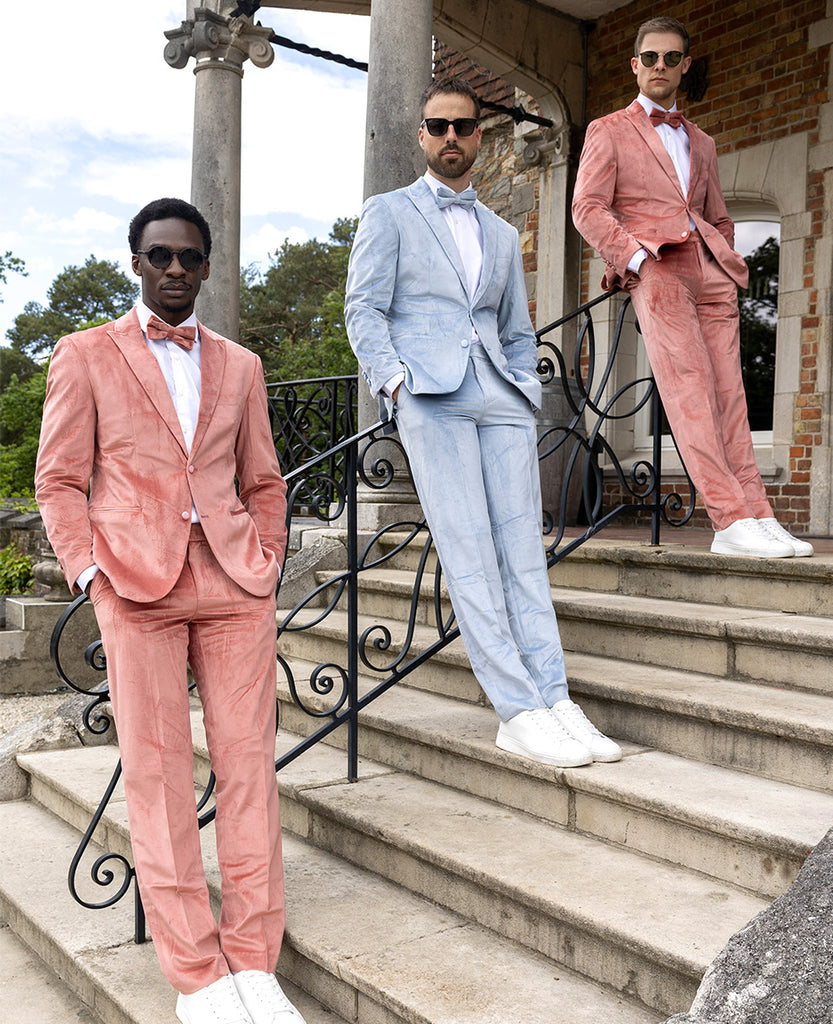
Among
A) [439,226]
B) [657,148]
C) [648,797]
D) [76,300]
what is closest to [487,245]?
[439,226]

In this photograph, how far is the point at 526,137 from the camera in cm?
912

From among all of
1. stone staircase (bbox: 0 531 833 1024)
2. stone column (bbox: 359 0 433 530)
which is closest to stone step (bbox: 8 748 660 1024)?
stone staircase (bbox: 0 531 833 1024)

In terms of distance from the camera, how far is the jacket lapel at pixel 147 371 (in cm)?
252

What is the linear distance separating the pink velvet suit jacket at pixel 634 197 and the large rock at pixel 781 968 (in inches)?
105

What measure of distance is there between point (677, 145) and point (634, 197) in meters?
0.30

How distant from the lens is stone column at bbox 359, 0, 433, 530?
18.7ft

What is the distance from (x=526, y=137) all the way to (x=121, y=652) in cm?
775

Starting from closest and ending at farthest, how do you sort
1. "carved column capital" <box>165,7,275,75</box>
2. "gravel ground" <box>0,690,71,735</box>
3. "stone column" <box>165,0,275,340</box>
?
"gravel ground" <box>0,690,71,735</box>, "carved column capital" <box>165,7,275,75</box>, "stone column" <box>165,0,275,340</box>

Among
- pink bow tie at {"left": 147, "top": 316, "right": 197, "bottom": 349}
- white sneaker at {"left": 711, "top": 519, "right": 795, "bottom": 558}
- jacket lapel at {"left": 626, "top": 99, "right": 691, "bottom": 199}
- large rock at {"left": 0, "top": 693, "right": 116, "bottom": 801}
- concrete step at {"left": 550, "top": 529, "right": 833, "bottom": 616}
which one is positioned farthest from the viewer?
large rock at {"left": 0, "top": 693, "right": 116, "bottom": 801}

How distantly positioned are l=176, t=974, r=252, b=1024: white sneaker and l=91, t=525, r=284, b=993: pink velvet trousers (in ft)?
0.08

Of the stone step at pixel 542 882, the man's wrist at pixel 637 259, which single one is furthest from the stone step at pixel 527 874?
the man's wrist at pixel 637 259

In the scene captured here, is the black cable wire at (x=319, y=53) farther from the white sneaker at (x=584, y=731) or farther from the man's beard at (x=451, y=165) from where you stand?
the white sneaker at (x=584, y=731)

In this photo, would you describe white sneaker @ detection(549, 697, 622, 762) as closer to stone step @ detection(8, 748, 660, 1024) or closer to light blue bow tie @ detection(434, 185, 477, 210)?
stone step @ detection(8, 748, 660, 1024)

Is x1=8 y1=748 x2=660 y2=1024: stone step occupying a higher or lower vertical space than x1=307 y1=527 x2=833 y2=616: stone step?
lower
